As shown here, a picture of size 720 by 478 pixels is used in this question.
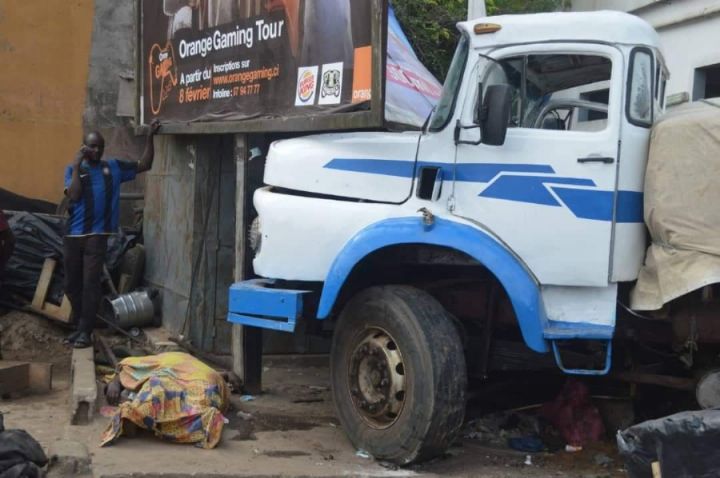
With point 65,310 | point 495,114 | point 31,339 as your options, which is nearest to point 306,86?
→ point 495,114

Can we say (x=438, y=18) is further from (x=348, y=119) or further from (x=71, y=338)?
(x=71, y=338)

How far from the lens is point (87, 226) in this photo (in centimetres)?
753

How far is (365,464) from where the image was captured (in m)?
4.98

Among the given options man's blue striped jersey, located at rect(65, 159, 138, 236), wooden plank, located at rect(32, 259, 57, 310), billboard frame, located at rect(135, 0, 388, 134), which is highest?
billboard frame, located at rect(135, 0, 388, 134)

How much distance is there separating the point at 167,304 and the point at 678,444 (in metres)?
5.69

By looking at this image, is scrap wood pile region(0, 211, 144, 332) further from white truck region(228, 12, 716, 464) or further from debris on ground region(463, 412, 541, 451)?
debris on ground region(463, 412, 541, 451)

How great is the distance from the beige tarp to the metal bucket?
17.2 feet

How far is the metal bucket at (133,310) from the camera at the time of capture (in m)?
8.18

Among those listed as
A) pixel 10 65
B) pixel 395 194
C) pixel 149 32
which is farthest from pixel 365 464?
pixel 10 65

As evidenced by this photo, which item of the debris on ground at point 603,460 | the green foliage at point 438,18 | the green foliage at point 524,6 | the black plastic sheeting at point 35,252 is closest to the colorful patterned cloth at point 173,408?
the debris on ground at point 603,460

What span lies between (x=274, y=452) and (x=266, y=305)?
37.1 inches

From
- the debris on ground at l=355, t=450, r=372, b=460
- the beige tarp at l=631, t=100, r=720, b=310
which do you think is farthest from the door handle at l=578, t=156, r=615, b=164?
the debris on ground at l=355, t=450, r=372, b=460

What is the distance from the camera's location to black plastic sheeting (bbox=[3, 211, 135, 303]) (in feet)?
27.9

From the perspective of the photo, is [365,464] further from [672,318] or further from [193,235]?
[193,235]
